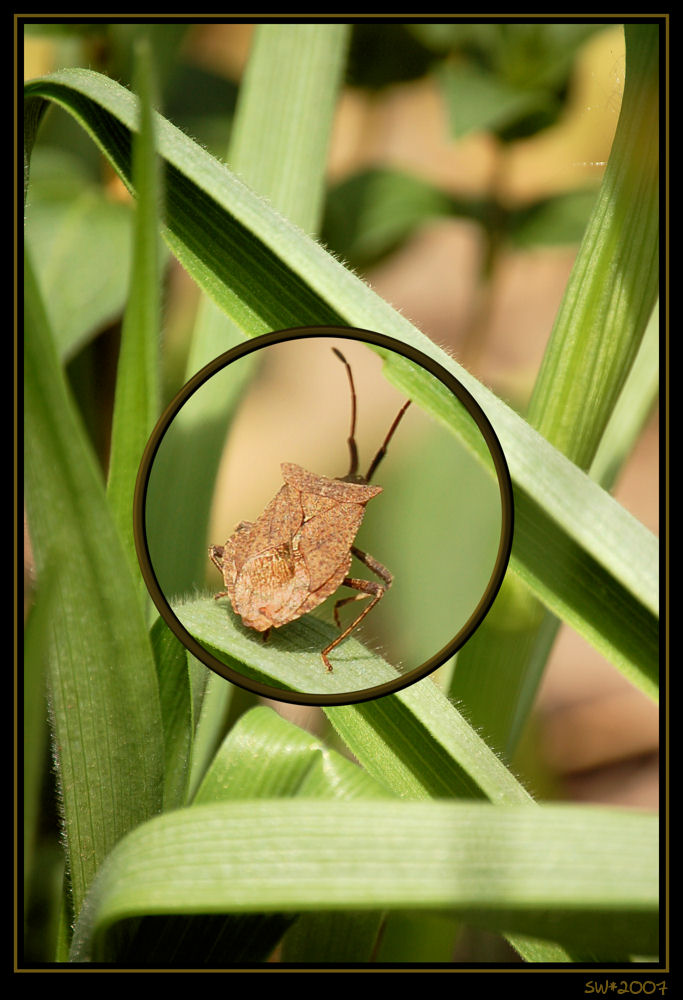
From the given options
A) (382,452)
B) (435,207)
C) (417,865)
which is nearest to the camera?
(417,865)

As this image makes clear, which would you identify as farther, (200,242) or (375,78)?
(375,78)

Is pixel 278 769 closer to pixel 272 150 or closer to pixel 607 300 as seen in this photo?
pixel 607 300

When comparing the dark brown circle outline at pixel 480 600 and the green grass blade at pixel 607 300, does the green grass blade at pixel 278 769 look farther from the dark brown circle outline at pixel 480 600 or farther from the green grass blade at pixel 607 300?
the green grass blade at pixel 607 300

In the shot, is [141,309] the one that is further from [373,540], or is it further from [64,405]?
[373,540]

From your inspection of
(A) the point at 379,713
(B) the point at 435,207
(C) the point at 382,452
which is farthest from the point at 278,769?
(B) the point at 435,207

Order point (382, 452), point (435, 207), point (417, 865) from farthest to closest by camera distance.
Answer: point (435, 207), point (382, 452), point (417, 865)

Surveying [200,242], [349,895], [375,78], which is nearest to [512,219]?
[375,78]

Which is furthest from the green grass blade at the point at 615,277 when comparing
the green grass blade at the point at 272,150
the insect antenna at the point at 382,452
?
the green grass blade at the point at 272,150
